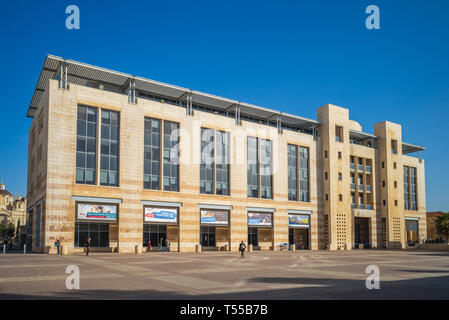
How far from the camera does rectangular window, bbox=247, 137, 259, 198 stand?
5775 cm

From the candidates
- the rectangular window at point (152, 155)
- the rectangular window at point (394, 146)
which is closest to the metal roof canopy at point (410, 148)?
the rectangular window at point (394, 146)

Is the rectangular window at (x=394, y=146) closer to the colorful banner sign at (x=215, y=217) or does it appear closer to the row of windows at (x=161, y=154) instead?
the colorful banner sign at (x=215, y=217)

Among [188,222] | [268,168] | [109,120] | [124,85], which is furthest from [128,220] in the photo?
[268,168]

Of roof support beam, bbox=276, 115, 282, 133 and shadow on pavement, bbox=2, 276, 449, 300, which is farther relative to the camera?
roof support beam, bbox=276, 115, 282, 133

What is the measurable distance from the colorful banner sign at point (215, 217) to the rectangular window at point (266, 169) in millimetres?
7262

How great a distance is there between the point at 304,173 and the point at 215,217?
18.4 metres

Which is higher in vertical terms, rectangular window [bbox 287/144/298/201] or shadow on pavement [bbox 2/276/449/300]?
rectangular window [bbox 287/144/298/201]

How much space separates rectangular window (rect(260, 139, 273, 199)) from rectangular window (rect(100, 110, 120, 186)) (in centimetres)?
2130

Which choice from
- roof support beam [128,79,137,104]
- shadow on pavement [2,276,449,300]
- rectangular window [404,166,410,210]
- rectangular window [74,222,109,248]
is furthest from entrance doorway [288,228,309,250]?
shadow on pavement [2,276,449,300]

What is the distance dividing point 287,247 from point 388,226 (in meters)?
23.8

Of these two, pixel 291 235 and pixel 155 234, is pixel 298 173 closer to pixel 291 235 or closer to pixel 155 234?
pixel 291 235

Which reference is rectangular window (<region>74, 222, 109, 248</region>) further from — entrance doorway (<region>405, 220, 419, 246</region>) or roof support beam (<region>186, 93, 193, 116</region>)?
entrance doorway (<region>405, 220, 419, 246</region>)

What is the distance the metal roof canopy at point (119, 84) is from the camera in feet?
154

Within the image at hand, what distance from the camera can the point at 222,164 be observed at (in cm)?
5522
